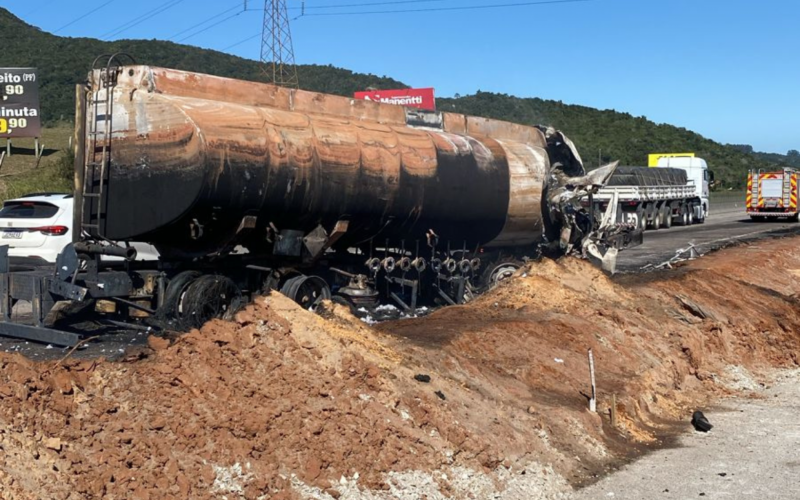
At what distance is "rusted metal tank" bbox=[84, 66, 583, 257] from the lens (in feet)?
36.1

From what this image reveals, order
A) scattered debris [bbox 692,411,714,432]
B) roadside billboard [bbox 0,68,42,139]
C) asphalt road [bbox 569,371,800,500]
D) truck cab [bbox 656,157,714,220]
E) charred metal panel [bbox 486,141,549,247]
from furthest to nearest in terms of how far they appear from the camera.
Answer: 1. truck cab [bbox 656,157,714,220]
2. roadside billboard [bbox 0,68,42,139]
3. charred metal panel [bbox 486,141,549,247]
4. scattered debris [bbox 692,411,714,432]
5. asphalt road [bbox 569,371,800,500]

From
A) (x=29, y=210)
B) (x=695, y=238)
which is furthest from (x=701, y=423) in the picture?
(x=695, y=238)

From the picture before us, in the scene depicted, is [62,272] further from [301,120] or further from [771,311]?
[771,311]

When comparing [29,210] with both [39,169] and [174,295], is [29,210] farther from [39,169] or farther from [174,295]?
[39,169]

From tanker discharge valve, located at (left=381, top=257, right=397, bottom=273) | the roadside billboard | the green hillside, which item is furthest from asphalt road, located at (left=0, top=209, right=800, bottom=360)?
the green hillside

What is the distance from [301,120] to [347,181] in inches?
41.3

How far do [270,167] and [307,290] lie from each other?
221 cm

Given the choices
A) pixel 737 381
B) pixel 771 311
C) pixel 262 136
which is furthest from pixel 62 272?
pixel 771 311

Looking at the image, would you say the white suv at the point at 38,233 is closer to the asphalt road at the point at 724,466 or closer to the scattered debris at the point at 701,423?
the scattered debris at the point at 701,423

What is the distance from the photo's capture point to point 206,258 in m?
12.1

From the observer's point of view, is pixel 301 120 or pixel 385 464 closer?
pixel 385 464

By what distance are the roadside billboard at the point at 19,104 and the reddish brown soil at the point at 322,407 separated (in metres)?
27.1

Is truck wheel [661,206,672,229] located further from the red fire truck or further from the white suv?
the white suv

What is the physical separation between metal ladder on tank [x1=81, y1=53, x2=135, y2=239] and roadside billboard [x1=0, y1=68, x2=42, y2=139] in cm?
2513
